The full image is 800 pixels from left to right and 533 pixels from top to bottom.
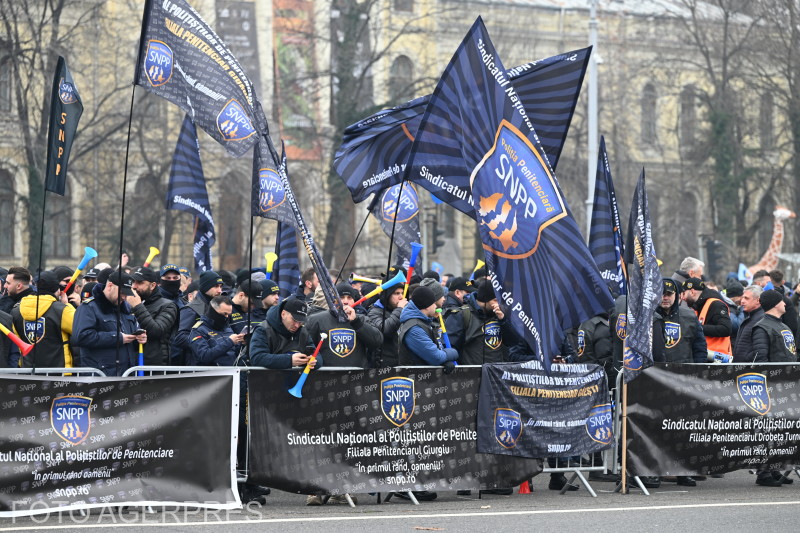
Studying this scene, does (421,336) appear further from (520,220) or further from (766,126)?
(766,126)

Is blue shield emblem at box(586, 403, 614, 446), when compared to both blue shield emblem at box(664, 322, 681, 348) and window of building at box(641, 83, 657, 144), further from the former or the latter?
window of building at box(641, 83, 657, 144)

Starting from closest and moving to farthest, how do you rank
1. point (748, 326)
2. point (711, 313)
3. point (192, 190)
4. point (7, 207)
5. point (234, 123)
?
point (234, 123) → point (748, 326) → point (711, 313) → point (192, 190) → point (7, 207)

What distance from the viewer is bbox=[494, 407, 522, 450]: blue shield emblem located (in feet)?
35.8

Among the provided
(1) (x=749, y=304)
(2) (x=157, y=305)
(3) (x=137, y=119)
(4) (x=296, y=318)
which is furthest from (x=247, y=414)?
(3) (x=137, y=119)

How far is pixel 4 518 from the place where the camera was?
9641mm

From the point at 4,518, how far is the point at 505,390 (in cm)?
388

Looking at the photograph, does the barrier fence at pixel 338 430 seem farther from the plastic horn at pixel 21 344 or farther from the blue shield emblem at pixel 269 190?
the blue shield emblem at pixel 269 190

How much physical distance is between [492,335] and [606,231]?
2506mm

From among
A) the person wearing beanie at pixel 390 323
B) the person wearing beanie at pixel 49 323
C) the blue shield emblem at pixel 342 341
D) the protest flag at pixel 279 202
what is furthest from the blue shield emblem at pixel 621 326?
the person wearing beanie at pixel 49 323

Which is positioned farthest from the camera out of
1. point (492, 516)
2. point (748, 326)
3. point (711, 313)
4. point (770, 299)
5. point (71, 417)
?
point (711, 313)

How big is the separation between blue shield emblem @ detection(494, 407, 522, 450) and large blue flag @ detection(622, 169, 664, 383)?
0.98 m

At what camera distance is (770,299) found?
40.3 ft

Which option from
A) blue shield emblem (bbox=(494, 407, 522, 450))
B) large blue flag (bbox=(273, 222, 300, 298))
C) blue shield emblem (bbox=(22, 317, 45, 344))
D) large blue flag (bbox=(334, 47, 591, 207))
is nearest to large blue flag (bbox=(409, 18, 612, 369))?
blue shield emblem (bbox=(494, 407, 522, 450))

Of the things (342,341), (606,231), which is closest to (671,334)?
(606,231)
